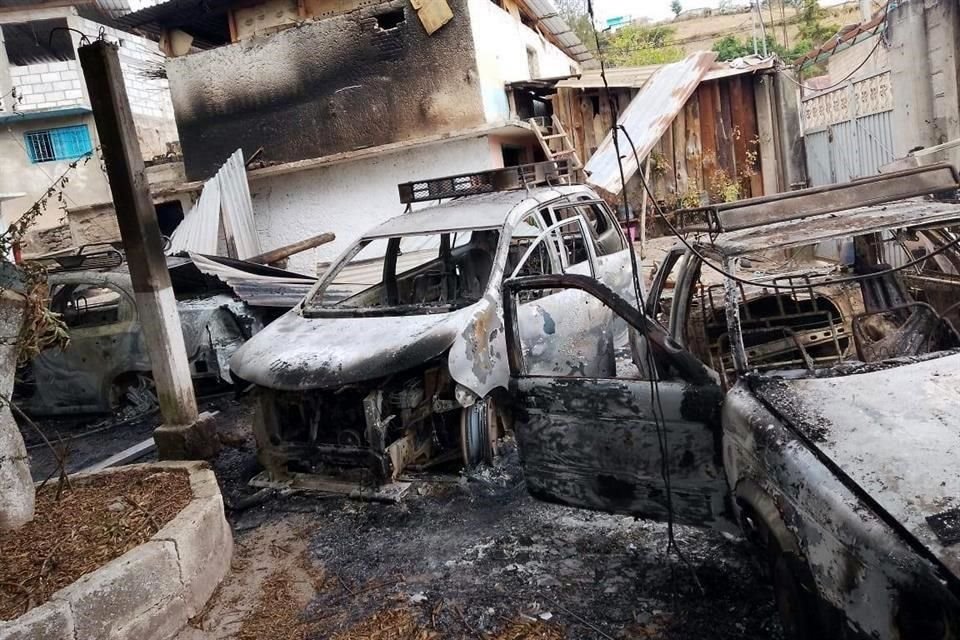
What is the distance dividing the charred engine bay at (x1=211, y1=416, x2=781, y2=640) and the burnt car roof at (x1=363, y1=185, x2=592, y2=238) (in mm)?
1861

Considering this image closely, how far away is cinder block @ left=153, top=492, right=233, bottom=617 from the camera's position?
145 inches

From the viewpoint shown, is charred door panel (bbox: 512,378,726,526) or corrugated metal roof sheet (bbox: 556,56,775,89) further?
corrugated metal roof sheet (bbox: 556,56,775,89)

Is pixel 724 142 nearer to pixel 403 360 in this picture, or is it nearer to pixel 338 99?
pixel 338 99

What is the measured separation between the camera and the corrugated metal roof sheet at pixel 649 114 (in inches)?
431

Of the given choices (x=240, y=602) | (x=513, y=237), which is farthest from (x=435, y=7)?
(x=240, y=602)

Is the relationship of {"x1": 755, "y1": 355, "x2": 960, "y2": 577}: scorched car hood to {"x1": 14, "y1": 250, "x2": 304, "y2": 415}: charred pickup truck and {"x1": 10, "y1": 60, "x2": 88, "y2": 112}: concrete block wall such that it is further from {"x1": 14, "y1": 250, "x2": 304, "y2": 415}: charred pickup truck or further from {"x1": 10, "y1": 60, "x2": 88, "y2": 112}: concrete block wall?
{"x1": 10, "y1": 60, "x2": 88, "y2": 112}: concrete block wall

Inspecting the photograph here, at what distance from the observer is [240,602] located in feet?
12.6

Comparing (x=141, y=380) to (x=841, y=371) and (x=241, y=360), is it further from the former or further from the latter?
(x=841, y=371)

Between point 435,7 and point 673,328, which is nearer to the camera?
point 673,328

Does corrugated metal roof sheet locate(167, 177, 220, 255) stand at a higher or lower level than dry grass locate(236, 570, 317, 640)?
higher

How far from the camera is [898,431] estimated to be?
2.41 metres

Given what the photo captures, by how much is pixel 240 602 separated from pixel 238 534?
829 millimetres

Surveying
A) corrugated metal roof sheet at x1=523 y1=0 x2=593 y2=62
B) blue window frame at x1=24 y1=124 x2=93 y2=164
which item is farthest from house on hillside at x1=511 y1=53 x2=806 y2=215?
blue window frame at x1=24 y1=124 x2=93 y2=164

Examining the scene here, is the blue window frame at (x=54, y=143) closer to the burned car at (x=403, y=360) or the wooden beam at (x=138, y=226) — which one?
the wooden beam at (x=138, y=226)
